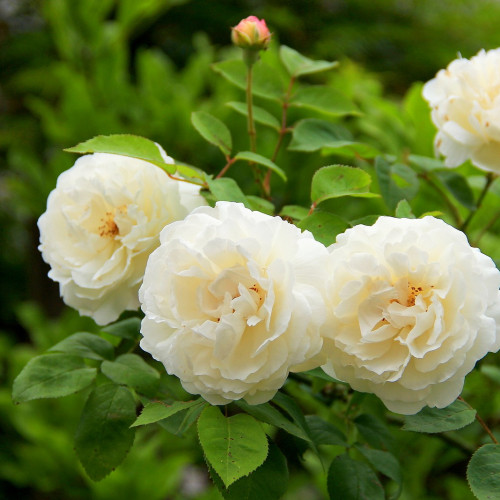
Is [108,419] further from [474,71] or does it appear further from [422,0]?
[422,0]

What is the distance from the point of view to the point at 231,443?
1.20ft

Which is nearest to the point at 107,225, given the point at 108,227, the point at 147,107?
the point at 108,227

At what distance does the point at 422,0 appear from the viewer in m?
2.36

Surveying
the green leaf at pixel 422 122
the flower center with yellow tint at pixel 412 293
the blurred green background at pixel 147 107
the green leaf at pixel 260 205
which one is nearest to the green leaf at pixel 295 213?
the green leaf at pixel 260 205

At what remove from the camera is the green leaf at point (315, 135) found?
55 centimetres

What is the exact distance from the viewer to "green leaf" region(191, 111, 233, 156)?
51cm

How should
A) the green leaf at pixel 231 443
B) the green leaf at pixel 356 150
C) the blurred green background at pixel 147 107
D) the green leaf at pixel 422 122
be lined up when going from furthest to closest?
the blurred green background at pixel 147 107 → the green leaf at pixel 422 122 → the green leaf at pixel 356 150 → the green leaf at pixel 231 443

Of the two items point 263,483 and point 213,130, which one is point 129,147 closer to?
point 213,130

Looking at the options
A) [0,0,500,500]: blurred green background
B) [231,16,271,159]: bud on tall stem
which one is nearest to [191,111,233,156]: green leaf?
[231,16,271,159]: bud on tall stem

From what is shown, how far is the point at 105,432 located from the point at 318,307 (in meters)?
0.20

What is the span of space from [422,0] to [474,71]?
2.03 m

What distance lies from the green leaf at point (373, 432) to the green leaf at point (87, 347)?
21 centimetres

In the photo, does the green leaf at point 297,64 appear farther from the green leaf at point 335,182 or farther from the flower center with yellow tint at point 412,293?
the flower center with yellow tint at point 412,293

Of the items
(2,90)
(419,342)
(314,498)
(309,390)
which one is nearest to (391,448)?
(309,390)
